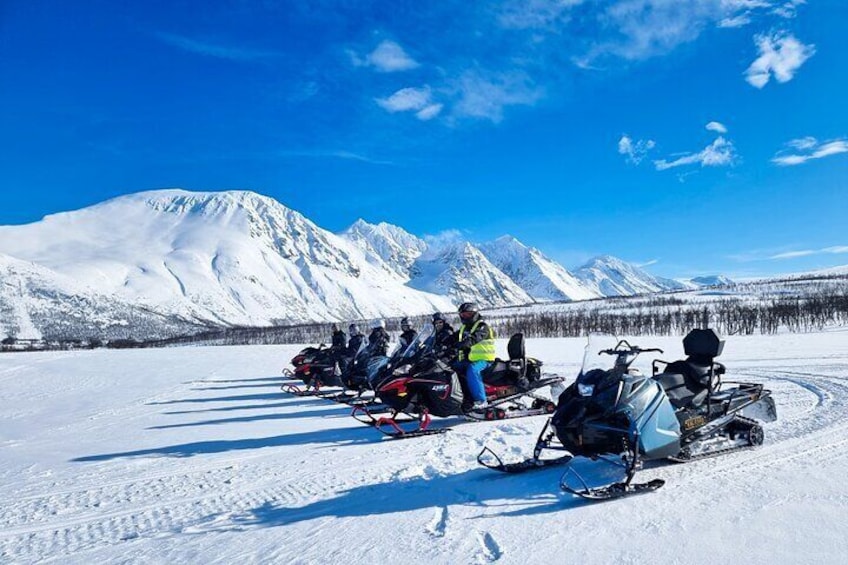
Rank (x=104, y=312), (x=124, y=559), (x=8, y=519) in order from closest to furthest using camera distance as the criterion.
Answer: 1. (x=124, y=559)
2. (x=8, y=519)
3. (x=104, y=312)

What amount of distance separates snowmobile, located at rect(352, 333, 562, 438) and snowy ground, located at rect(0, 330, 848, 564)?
0.32 m

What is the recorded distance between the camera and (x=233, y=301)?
19712 centimetres

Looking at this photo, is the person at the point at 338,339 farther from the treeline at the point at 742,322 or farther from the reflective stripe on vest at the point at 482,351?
the treeline at the point at 742,322

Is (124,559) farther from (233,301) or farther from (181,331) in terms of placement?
(233,301)

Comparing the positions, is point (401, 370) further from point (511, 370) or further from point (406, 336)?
point (406, 336)

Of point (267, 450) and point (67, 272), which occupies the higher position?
point (67, 272)

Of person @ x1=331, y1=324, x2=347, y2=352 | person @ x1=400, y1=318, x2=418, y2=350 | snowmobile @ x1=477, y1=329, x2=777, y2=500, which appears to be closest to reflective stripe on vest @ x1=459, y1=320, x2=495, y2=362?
person @ x1=400, y1=318, x2=418, y2=350

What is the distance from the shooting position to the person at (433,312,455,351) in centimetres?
886

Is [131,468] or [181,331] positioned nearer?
[131,468]

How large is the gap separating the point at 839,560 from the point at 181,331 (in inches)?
6021

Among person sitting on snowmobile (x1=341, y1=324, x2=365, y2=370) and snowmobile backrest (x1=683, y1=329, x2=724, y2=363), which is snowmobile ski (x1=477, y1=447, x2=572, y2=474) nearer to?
snowmobile backrest (x1=683, y1=329, x2=724, y2=363)

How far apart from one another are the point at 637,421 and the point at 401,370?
400 centimetres

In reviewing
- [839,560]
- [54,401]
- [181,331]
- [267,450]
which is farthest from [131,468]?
[181,331]

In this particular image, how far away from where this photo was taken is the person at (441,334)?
29.1 ft
